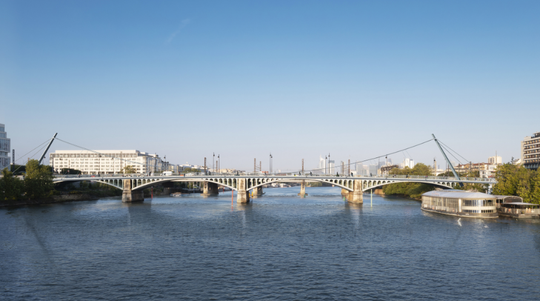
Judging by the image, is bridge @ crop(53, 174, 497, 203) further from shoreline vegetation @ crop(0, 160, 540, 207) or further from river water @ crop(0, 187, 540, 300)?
river water @ crop(0, 187, 540, 300)

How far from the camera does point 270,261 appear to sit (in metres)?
42.0

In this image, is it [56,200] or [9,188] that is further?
[56,200]

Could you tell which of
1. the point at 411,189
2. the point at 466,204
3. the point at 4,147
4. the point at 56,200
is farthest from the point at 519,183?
the point at 4,147

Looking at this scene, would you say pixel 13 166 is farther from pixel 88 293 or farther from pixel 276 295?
pixel 276 295

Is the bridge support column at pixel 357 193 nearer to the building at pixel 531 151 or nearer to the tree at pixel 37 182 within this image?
the building at pixel 531 151

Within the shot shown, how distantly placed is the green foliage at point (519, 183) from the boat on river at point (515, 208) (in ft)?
8.41

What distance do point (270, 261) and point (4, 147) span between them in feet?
655

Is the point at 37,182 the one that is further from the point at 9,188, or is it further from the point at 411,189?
the point at 411,189

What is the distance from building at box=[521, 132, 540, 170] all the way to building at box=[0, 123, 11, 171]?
9500 inches

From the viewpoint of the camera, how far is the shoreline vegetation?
85.7 metres

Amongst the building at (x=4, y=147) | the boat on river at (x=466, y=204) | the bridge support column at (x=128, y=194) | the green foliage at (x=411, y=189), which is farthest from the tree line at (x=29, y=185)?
the green foliage at (x=411, y=189)

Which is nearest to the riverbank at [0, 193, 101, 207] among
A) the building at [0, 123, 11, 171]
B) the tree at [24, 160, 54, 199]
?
the tree at [24, 160, 54, 199]

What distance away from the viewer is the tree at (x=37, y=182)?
366ft

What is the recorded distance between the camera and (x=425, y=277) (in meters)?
36.0
